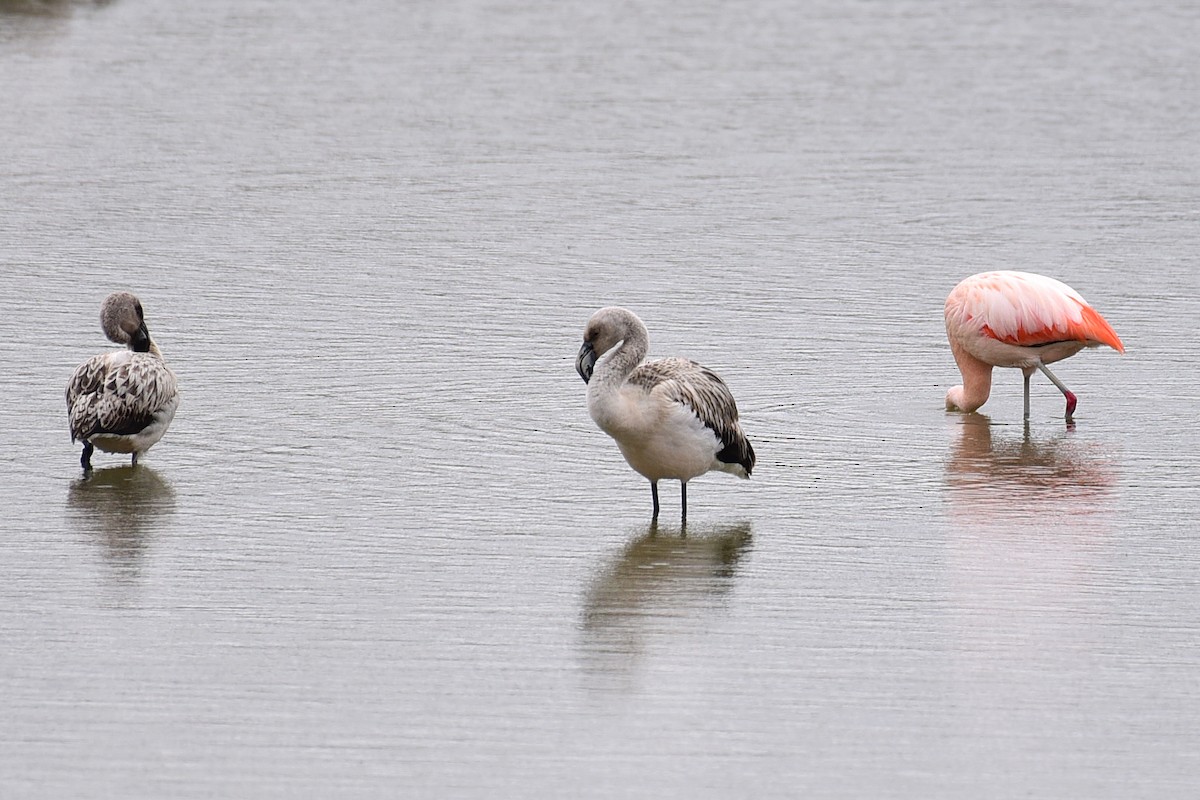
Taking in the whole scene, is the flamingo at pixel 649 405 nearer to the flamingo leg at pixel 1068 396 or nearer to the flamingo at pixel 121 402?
the flamingo at pixel 121 402

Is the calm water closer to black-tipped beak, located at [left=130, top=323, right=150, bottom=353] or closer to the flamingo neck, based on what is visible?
the flamingo neck

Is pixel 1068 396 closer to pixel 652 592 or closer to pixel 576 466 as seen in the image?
pixel 576 466

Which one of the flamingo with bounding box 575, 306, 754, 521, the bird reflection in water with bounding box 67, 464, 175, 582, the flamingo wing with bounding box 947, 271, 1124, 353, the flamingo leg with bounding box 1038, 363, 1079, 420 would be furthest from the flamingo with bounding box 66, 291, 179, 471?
the flamingo leg with bounding box 1038, 363, 1079, 420

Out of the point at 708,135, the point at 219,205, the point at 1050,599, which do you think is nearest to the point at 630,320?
the point at 1050,599

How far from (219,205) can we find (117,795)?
12025mm

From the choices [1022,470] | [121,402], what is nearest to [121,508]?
[121,402]

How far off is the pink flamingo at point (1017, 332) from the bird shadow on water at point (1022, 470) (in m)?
0.29

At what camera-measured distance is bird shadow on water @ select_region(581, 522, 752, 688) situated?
24.1 feet

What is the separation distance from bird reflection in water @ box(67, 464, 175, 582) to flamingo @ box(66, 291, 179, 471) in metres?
0.16

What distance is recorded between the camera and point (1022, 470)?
33.8ft

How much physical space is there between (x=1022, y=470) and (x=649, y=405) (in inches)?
96.2

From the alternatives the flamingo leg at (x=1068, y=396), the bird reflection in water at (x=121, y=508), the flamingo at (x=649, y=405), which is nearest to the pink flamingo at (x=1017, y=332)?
the flamingo leg at (x=1068, y=396)

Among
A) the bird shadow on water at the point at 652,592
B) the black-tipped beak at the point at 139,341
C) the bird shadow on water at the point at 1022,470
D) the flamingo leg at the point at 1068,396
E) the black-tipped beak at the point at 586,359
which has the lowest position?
the bird shadow on water at the point at 1022,470

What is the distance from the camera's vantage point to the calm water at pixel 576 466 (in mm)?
6559
